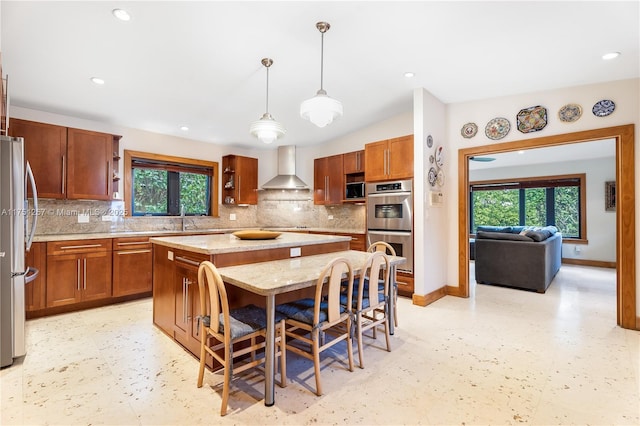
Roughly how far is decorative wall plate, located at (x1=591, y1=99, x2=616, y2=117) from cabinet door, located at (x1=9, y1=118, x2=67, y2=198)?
5.95 metres

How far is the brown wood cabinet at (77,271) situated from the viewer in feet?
10.9

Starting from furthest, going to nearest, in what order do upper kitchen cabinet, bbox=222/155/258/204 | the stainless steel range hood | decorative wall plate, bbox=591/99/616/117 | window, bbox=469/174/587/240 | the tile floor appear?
window, bbox=469/174/587/240
the stainless steel range hood
upper kitchen cabinet, bbox=222/155/258/204
decorative wall plate, bbox=591/99/616/117
the tile floor

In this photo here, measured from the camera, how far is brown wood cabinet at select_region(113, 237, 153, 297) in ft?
12.3

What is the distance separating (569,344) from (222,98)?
14.4 feet

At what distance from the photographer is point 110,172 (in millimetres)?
3957

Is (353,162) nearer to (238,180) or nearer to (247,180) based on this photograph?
(247,180)

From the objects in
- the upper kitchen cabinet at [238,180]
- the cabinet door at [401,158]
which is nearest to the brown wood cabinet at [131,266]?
the upper kitchen cabinet at [238,180]

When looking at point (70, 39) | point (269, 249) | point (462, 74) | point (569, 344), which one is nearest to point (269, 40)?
point (70, 39)

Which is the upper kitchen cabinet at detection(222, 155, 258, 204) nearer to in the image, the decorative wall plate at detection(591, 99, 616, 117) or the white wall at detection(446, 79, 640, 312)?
the white wall at detection(446, 79, 640, 312)

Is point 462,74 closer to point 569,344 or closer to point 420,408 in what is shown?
point 569,344

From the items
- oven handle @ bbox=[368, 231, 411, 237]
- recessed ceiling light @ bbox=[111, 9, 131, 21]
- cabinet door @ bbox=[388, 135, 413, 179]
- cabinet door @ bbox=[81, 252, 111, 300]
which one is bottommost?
cabinet door @ bbox=[81, 252, 111, 300]

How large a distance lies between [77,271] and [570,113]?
228 inches

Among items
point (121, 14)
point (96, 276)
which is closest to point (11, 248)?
point (96, 276)

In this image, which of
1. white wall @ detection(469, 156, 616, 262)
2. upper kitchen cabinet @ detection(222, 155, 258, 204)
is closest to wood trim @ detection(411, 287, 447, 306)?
upper kitchen cabinet @ detection(222, 155, 258, 204)
